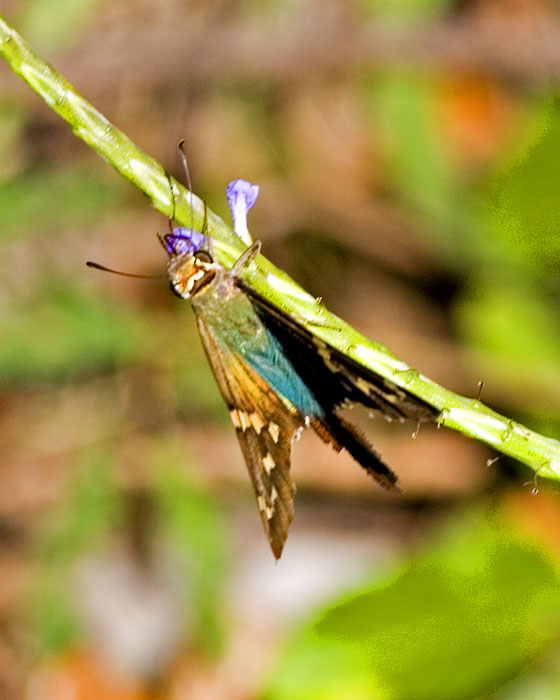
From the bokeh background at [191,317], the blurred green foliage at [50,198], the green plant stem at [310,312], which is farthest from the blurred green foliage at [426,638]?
the blurred green foliage at [50,198]

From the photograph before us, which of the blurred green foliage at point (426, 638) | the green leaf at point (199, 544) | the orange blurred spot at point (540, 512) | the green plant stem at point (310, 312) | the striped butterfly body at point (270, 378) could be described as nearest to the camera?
the green plant stem at point (310, 312)

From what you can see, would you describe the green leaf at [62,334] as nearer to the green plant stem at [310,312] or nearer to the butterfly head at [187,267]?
the butterfly head at [187,267]

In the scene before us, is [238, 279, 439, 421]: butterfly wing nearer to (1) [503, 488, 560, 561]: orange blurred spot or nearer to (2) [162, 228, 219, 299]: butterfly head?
(2) [162, 228, 219, 299]: butterfly head

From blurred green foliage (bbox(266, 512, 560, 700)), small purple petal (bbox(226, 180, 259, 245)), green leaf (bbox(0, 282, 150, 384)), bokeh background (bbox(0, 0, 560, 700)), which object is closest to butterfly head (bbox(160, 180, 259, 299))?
small purple petal (bbox(226, 180, 259, 245))

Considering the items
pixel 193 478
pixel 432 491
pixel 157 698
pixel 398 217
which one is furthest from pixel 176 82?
Result: pixel 157 698

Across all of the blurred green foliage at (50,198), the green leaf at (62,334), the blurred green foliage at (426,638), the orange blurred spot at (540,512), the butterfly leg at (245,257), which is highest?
the blurred green foliage at (50,198)

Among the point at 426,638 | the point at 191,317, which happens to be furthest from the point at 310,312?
the point at 191,317
